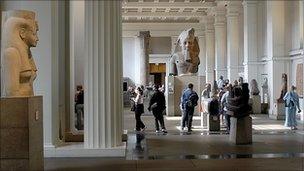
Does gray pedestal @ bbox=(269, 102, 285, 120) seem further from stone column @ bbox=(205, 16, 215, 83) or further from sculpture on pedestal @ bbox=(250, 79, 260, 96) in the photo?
stone column @ bbox=(205, 16, 215, 83)

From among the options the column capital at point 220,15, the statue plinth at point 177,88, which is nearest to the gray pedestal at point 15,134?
the statue plinth at point 177,88

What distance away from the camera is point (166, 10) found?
3550 cm

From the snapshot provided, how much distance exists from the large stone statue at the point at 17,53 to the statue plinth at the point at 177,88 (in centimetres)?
1477

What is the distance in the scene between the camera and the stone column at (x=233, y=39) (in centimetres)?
2973

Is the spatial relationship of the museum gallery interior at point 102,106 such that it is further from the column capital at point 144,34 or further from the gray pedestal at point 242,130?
the column capital at point 144,34

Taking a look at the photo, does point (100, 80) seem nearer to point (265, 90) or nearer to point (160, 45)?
point (265, 90)

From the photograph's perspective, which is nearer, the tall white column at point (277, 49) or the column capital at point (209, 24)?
the tall white column at point (277, 49)

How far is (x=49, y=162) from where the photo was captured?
9.54 metres

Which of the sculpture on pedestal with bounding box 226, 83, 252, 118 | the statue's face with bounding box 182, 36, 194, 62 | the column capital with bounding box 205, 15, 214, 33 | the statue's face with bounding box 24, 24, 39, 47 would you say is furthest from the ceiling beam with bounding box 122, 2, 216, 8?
the statue's face with bounding box 24, 24, 39, 47

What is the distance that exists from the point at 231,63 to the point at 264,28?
14.0ft

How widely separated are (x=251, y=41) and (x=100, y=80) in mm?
17063

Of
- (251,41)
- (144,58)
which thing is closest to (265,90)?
(251,41)

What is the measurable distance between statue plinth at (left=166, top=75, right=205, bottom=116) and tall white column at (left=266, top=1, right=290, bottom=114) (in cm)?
339

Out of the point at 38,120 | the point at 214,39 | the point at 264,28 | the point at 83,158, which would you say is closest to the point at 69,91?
the point at 83,158
